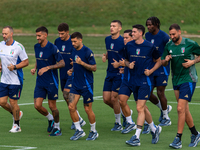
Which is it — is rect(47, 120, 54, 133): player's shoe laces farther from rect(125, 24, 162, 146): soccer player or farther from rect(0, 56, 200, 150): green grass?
rect(125, 24, 162, 146): soccer player

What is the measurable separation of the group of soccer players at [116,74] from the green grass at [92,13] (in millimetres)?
41504

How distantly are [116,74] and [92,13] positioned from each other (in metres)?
49.5

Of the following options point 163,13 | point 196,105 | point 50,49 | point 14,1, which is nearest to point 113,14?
point 163,13

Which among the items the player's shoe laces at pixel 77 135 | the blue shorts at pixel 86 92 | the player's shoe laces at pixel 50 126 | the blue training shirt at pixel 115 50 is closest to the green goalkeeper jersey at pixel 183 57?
the blue shorts at pixel 86 92

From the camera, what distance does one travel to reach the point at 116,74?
11836 mm

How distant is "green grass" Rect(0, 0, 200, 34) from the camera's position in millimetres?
56312

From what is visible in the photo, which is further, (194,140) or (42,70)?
(42,70)

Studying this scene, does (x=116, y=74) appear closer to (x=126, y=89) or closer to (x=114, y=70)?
(x=114, y=70)

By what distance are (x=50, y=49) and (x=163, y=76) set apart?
10.8ft

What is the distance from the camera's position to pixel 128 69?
10.5m

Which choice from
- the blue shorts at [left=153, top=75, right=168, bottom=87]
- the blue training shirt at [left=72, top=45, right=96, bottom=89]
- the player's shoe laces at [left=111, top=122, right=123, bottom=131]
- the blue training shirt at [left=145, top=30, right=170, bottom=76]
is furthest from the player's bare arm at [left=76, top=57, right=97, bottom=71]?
the blue shorts at [left=153, top=75, right=168, bottom=87]

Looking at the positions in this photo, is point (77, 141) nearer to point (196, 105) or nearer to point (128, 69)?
point (128, 69)

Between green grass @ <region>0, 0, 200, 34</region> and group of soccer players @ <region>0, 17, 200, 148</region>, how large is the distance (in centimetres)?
4150

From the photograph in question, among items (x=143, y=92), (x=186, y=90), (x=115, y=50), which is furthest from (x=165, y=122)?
(x=186, y=90)
